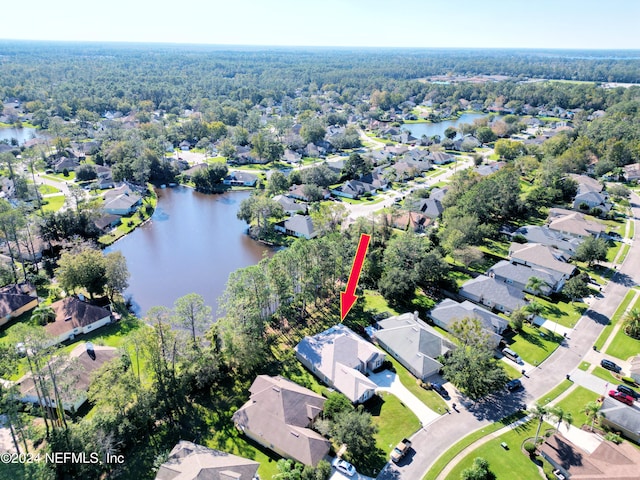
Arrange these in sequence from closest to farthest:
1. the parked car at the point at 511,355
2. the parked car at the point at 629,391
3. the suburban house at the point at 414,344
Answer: the parked car at the point at 629,391
the suburban house at the point at 414,344
the parked car at the point at 511,355

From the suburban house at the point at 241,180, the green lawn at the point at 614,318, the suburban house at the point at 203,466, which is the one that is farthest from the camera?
the suburban house at the point at 241,180

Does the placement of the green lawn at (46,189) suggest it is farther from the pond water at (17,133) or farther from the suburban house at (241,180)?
the pond water at (17,133)

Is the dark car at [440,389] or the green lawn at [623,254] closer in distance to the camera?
the dark car at [440,389]

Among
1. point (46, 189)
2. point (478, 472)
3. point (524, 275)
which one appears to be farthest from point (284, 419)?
point (46, 189)

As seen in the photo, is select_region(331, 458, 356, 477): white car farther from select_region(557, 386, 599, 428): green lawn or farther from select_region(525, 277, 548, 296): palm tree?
select_region(525, 277, 548, 296): palm tree

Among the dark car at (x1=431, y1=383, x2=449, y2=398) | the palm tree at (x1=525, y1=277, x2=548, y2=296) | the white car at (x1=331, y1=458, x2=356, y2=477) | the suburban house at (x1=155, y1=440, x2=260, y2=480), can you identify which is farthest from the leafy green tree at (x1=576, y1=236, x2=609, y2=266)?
the suburban house at (x1=155, y1=440, x2=260, y2=480)

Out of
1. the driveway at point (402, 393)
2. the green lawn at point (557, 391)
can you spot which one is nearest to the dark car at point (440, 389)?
the driveway at point (402, 393)

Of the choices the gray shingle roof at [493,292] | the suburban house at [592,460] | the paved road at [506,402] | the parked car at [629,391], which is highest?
the gray shingle roof at [493,292]
